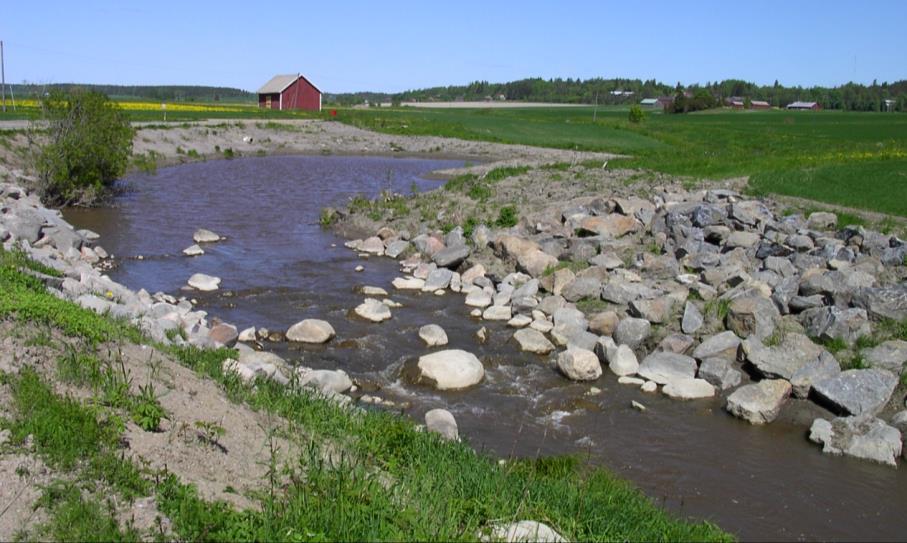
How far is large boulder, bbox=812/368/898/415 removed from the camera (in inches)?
529

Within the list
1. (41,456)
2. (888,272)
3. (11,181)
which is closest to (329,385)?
(41,456)

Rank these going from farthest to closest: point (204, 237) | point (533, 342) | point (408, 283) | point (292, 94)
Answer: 1. point (292, 94)
2. point (204, 237)
3. point (408, 283)
4. point (533, 342)

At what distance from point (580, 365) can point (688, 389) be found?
1.95m

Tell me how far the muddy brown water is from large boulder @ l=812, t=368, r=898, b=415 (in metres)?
0.39

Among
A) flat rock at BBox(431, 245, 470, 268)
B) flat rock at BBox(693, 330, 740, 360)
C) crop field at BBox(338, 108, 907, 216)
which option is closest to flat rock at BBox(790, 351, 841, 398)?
flat rock at BBox(693, 330, 740, 360)

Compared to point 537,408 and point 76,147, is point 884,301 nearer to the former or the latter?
point 537,408

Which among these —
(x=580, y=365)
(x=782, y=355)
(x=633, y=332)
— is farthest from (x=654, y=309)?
(x=580, y=365)

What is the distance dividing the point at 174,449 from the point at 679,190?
24159 mm

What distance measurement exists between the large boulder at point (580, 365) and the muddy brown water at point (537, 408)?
22 centimetres

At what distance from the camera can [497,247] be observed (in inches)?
917

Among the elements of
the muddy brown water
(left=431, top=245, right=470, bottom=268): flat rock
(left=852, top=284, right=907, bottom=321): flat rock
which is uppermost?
(left=852, top=284, right=907, bottom=321): flat rock

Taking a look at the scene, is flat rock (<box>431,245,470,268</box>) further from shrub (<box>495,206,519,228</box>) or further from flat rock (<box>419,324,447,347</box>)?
flat rock (<box>419,324,447,347</box>)

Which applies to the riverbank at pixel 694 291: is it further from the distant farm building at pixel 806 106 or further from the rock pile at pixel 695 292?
the distant farm building at pixel 806 106

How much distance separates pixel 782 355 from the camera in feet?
49.5
